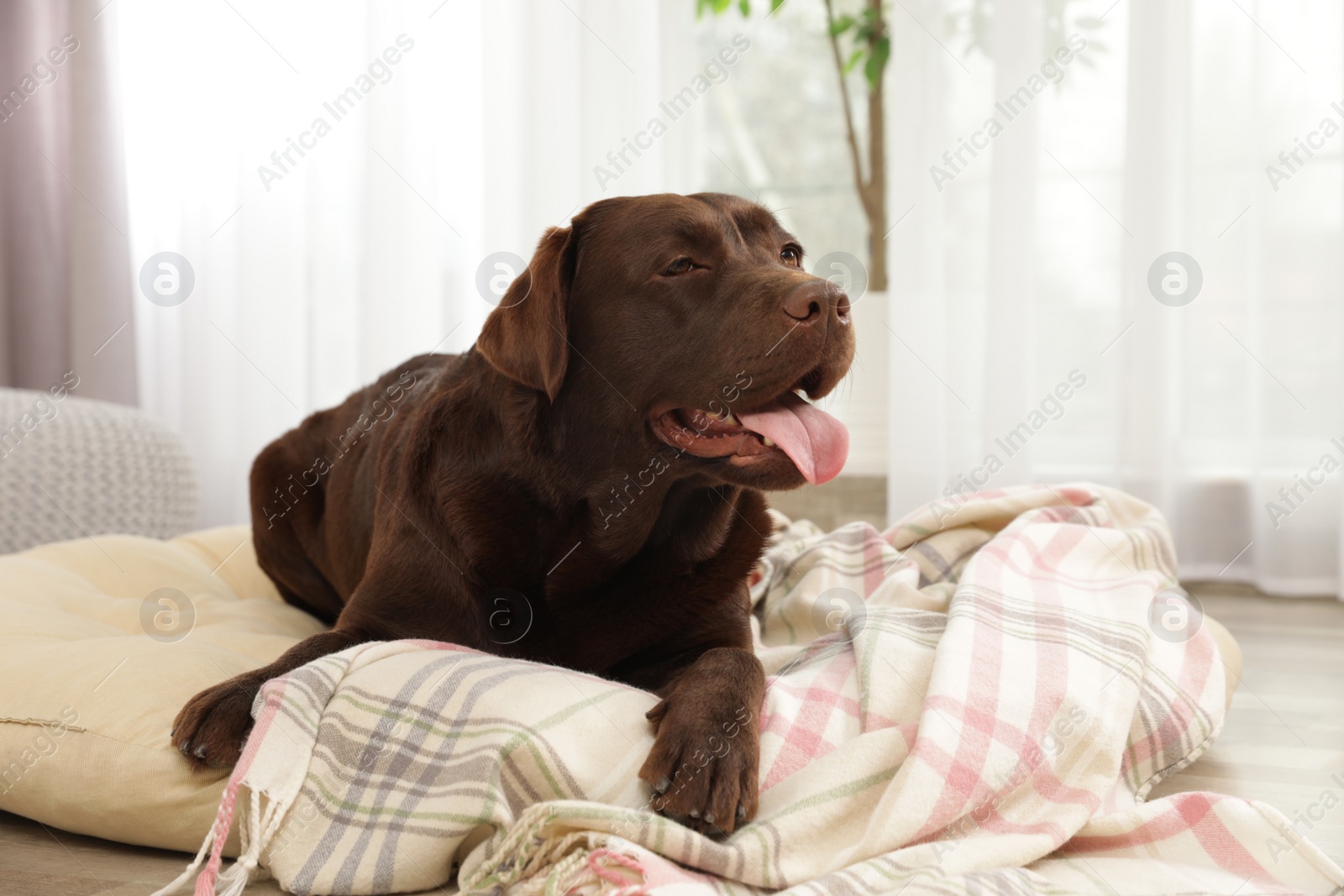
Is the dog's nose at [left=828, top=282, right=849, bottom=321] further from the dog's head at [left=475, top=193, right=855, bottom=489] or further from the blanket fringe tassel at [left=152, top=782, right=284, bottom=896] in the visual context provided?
the blanket fringe tassel at [left=152, top=782, right=284, bottom=896]

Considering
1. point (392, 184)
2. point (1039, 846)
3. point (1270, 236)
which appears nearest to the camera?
point (1039, 846)

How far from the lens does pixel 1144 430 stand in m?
3.30

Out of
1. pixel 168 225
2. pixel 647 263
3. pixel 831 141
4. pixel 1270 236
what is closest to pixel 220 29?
pixel 168 225

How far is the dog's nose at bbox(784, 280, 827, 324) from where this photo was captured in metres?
1.30

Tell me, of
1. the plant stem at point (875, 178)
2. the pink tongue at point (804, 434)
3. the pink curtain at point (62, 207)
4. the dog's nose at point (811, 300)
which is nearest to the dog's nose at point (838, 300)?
the dog's nose at point (811, 300)

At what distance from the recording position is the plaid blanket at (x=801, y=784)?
3.49 feet

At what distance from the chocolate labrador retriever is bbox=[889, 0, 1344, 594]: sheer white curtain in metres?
1.98

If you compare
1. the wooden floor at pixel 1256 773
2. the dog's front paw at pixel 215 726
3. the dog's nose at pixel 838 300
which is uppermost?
the dog's nose at pixel 838 300

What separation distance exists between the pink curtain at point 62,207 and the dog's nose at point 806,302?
152 inches

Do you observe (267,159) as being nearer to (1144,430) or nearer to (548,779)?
(1144,430)

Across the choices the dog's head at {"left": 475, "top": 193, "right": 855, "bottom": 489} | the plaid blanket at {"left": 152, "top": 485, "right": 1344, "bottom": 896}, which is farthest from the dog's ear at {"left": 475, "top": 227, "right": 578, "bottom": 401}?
the plaid blanket at {"left": 152, "top": 485, "right": 1344, "bottom": 896}

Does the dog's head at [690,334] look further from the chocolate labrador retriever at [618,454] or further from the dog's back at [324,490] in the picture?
the dog's back at [324,490]

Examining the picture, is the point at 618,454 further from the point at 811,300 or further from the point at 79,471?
the point at 79,471

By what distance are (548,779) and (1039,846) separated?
1.69ft
